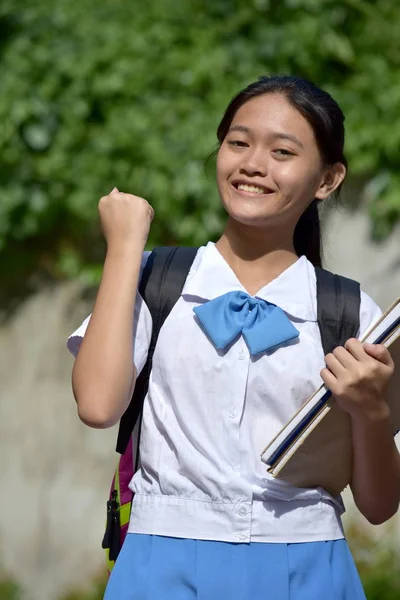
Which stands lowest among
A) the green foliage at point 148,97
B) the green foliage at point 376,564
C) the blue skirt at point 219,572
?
the green foliage at point 376,564

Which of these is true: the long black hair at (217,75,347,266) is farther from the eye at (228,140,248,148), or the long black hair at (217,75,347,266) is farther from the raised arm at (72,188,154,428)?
the raised arm at (72,188,154,428)

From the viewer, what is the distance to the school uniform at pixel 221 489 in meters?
2.06

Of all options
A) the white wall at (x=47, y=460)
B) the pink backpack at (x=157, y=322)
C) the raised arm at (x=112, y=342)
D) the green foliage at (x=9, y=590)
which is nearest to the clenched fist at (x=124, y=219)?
the raised arm at (x=112, y=342)

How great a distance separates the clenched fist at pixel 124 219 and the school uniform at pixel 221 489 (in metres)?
0.13

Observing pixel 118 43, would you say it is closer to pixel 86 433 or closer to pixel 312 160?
pixel 86 433

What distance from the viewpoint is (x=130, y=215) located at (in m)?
2.19

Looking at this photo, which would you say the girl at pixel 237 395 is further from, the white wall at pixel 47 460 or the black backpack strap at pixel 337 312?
the white wall at pixel 47 460

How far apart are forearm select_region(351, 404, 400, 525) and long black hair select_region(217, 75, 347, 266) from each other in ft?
1.77

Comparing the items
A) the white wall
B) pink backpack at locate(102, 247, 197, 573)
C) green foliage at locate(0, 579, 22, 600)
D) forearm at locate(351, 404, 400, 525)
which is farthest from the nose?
green foliage at locate(0, 579, 22, 600)

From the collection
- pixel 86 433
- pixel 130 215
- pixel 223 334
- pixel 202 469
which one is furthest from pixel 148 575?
pixel 86 433

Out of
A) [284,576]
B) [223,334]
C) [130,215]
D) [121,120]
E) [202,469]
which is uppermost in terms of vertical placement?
[121,120]

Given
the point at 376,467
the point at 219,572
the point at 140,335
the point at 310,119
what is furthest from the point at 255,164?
the point at 219,572

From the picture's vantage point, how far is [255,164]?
7.31ft

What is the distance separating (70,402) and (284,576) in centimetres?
300
